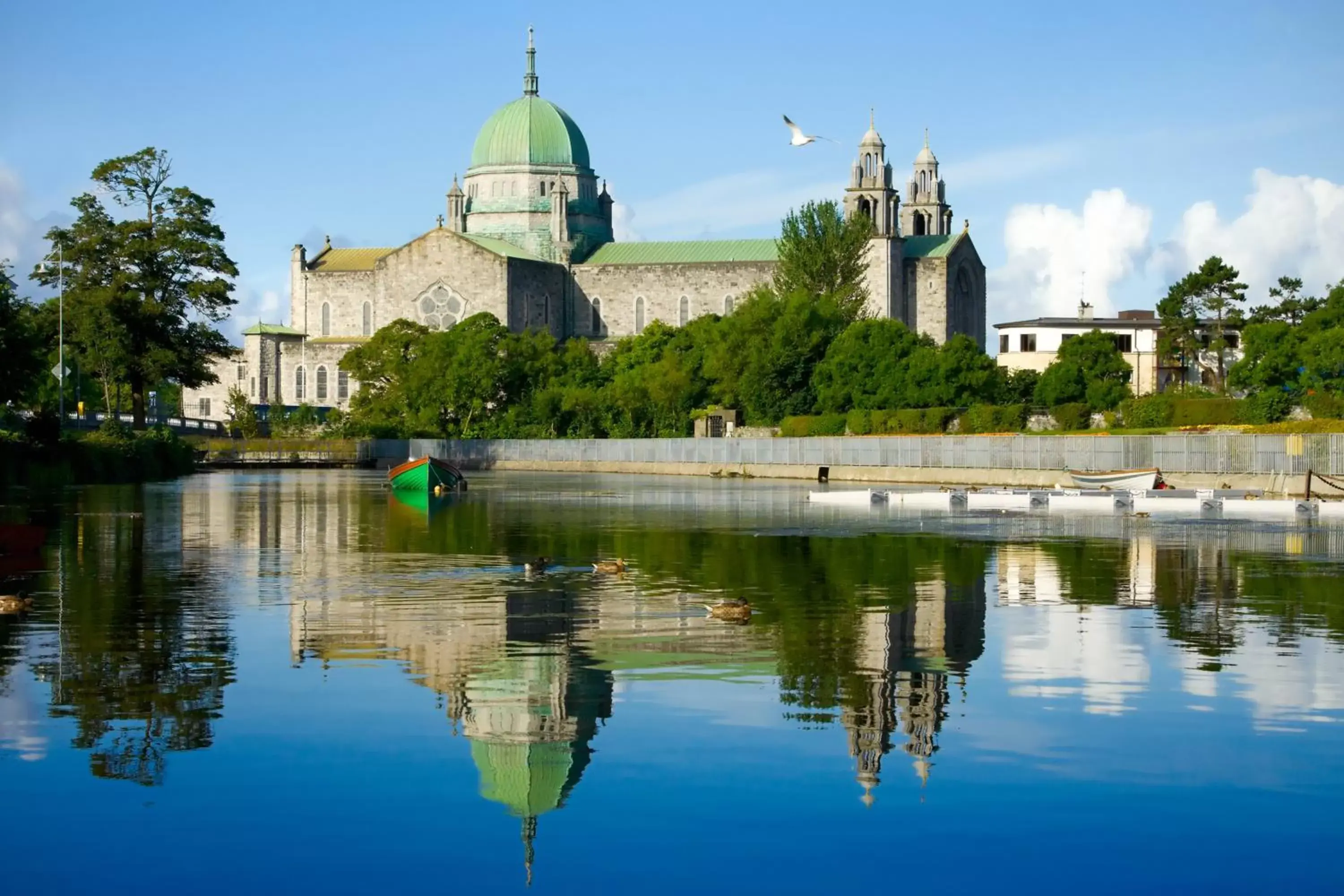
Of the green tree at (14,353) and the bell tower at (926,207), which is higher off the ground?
the bell tower at (926,207)

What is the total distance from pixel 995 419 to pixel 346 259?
3043 inches

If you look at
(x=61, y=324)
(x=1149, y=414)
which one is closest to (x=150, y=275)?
(x=61, y=324)

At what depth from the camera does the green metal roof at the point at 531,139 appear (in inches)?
5330

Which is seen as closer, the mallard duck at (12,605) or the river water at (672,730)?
the river water at (672,730)

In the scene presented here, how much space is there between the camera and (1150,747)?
1262 cm

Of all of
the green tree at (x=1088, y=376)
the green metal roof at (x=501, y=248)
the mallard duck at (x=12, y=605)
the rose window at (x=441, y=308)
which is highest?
the green metal roof at (x=501, y=248)

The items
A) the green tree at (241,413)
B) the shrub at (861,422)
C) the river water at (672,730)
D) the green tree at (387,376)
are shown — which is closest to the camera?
the river water at (672,730)

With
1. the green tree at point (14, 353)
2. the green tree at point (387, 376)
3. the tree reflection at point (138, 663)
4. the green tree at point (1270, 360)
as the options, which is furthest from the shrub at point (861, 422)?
the tree reflection at point (138, 663)

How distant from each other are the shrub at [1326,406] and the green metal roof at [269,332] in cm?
8503

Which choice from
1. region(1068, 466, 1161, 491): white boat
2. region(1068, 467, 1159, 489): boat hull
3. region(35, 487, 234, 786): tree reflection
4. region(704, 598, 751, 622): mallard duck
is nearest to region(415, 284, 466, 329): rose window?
region(1068, 467, 1159, 489): boat hull

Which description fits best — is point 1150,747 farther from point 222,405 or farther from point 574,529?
point 222,405

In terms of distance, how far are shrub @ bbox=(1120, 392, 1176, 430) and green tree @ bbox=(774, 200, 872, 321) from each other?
4311cm

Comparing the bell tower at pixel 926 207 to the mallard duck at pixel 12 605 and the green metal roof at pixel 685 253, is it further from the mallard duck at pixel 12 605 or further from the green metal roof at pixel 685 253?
the mallard duck at pixel 12 605

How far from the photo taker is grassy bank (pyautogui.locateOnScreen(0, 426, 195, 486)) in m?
55.3
